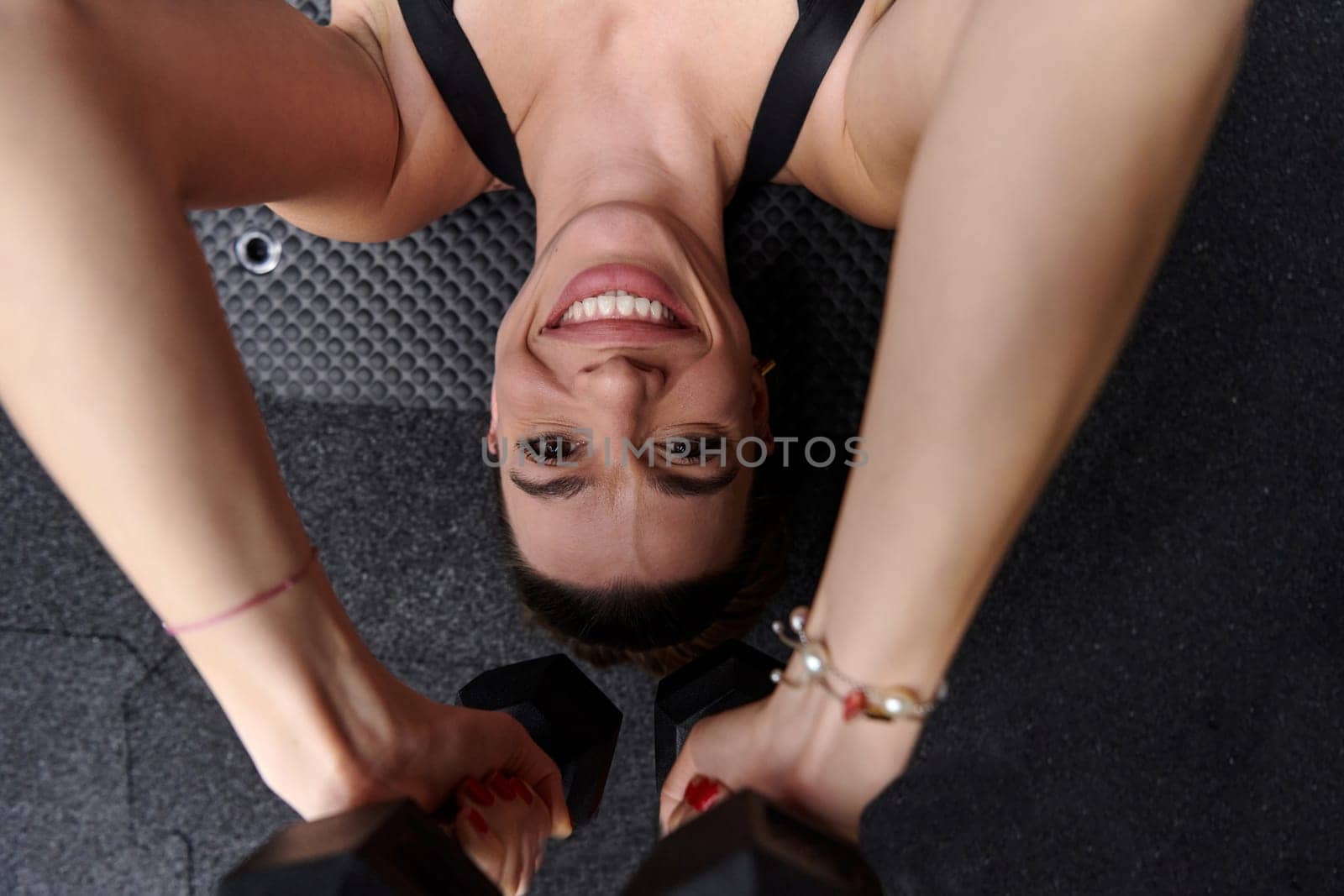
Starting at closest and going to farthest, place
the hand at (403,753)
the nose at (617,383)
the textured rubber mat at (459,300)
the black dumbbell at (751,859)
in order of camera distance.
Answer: the black dumbbell at (751,859), the hand at (403,753), the nose at (617,383), the textured rubber mat at (459,300)

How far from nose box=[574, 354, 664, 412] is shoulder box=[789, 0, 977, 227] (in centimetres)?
35

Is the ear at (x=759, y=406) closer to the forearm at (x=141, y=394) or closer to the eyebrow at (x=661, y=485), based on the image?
the eyebrow at (x=661, y=485)

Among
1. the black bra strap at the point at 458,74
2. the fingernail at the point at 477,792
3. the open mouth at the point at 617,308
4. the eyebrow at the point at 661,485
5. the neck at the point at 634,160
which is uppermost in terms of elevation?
the black bra strap at the point at 458,74

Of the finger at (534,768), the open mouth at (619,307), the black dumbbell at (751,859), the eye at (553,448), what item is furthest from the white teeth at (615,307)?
the black dumbbell at (751,859)

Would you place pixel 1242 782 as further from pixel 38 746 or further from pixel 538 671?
pixel 38 746

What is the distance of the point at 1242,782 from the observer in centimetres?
132

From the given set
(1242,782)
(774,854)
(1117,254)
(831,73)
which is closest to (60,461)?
(774,854)

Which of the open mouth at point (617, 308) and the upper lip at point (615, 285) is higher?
the upper lip at point (615, 285)

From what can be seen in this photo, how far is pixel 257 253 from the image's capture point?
1.28m

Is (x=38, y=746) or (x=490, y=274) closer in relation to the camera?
(x=490, y=274)

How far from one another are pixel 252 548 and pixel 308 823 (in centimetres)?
18

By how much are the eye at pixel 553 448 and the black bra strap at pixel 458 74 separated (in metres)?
0.43

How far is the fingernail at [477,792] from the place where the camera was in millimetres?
706

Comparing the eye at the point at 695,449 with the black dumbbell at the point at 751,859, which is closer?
the black dumbbell at the point at 751,859
